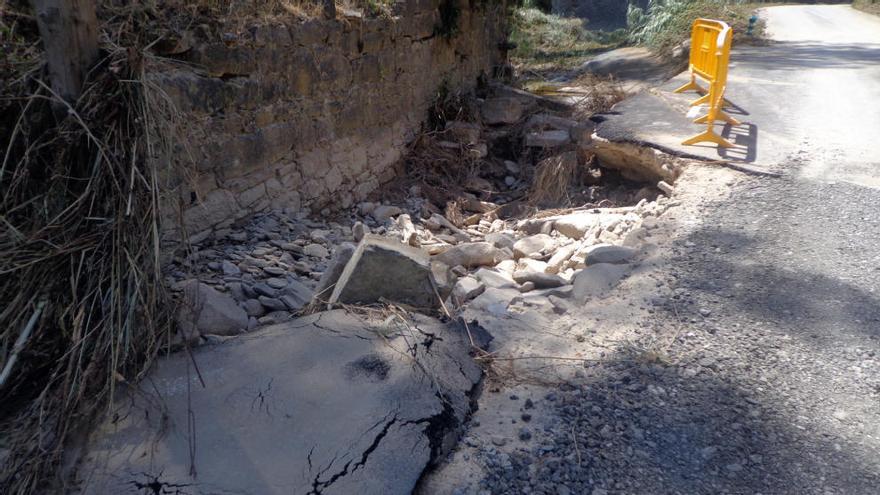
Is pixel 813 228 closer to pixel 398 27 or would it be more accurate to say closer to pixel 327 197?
pixel 327 197

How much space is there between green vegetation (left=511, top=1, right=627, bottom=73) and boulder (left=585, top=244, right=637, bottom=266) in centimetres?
1144

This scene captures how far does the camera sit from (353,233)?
575 centimetres

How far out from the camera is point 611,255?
16.0 feet

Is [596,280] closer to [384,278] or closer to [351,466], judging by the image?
[384,278]

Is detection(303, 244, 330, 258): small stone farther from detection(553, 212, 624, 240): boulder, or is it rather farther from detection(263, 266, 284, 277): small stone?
detection(553, 212, 624, 240): boulder

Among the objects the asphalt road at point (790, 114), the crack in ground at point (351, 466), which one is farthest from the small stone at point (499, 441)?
the asphalt road at point (790, 114)

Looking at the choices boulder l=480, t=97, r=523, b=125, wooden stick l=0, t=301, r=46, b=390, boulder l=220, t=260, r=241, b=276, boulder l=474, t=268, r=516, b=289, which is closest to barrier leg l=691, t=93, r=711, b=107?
boulder l=480, t=97, r=523, b=125

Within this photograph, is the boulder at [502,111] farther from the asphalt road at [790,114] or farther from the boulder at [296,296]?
the boulder at [296,296]

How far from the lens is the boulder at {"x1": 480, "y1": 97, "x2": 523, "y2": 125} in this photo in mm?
8945

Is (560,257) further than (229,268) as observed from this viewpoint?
Yes

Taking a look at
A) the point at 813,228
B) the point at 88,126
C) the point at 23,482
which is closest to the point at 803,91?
the point at 813,228

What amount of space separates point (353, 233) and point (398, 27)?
2.74 metres

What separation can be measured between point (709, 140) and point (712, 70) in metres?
1.72

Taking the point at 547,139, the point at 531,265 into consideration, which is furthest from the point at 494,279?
the point at 547,139
